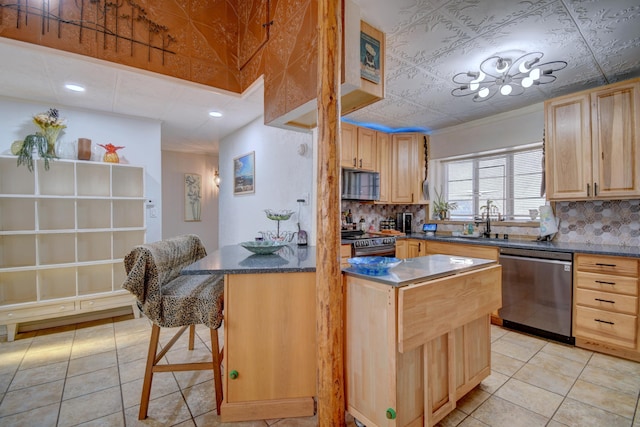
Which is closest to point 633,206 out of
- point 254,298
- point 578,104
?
point 578,104

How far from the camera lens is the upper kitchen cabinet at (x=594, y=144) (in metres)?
2.63

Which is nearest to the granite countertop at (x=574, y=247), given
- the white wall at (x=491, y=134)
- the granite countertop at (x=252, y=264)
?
the white wall at (x=491, y=134)

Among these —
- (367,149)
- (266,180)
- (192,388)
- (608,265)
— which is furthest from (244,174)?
(608,265)

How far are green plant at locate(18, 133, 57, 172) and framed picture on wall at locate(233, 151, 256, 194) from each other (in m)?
2.04

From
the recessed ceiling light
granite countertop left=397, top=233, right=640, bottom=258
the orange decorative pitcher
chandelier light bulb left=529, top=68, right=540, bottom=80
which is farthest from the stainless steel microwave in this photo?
the recessed ceiling light

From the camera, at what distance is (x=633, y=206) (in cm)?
289

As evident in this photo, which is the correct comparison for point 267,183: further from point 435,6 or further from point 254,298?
point 435,6

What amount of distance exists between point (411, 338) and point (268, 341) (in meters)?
0.85

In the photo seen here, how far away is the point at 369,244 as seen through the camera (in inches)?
142

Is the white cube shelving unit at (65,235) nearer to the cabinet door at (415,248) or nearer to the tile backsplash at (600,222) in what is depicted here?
the cabinet door at (415,248)

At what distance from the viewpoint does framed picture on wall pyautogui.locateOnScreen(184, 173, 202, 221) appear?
6098 millimetres

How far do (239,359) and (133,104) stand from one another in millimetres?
3058

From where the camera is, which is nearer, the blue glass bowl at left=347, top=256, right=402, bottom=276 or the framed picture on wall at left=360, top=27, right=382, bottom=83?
the blue glass bowl at left=347, top=256, right=402, bottom=276

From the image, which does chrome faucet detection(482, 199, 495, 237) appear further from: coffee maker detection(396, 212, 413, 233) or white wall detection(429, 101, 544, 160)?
coffee maker detection(396, 212, 413, 233)
